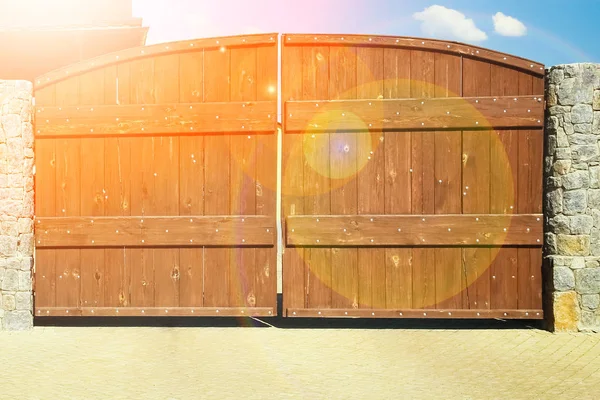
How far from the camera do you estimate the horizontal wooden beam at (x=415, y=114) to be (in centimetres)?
691

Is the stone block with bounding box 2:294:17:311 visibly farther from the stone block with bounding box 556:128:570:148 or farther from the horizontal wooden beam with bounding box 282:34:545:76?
the stone block with bounding box 556:128:570:148

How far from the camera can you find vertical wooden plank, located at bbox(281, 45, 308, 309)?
6965mm

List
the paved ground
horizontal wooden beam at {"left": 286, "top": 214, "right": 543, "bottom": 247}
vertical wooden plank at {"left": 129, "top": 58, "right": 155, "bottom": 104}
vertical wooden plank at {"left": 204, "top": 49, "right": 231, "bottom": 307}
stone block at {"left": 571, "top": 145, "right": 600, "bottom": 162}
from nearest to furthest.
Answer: the paved ground
stone block at {"left": 571, "top": 145, "right": 600, "bottom": 162}
horizontal wooden beam at {"left": 286, "top": 214, "right": 543, "bottom": 247}
vertical wooden plank at {"left": 204, "top": 49, "right": 231, "bottom": 307}
vertical wooden plank at {"left": 129, "top": 58, "right": 155, "bottom": 104}

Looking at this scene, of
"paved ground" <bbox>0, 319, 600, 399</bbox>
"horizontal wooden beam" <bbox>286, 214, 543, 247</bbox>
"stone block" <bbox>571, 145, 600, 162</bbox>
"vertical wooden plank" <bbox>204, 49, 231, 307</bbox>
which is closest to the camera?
"paved ground" <bbox>0, 319, 600, 399</bbox>

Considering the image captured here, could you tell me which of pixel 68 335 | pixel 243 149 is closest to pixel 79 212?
pixel 68 335

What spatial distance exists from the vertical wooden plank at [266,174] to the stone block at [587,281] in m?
2.83

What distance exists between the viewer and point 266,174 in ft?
22.8

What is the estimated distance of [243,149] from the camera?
23.0ft

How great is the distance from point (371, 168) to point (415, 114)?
2.15ft

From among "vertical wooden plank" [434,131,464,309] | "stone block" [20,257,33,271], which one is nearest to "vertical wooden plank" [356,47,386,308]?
"vertical wooden plank" [434,131,464,309]

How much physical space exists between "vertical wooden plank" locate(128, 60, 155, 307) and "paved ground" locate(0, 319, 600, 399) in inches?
16.4

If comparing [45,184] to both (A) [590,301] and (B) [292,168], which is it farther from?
(A) [590,301]

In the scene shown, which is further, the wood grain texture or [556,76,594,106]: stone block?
the wood grain texture

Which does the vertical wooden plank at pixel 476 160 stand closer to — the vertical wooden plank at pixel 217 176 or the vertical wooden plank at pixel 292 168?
the vertical wooden plank at pixel 292 168
